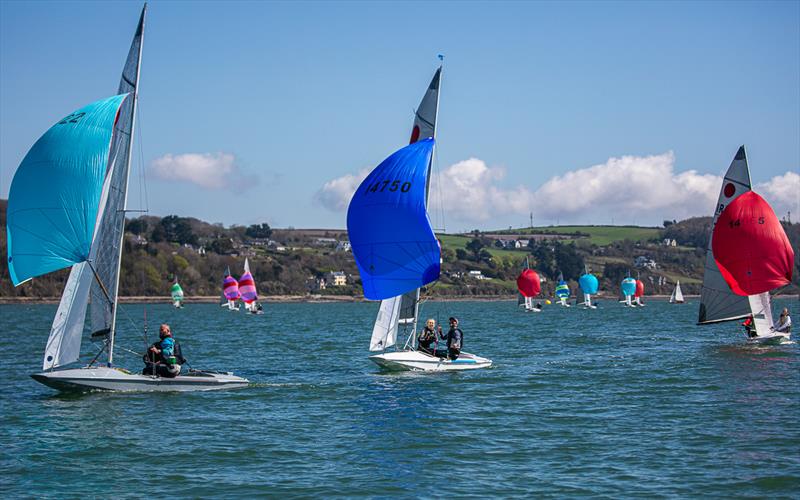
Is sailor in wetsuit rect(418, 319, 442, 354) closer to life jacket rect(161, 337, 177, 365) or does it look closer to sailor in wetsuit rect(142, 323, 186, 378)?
sailor in wetsuit rect(142, 323, 186, 378)

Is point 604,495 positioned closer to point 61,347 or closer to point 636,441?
point 636,441

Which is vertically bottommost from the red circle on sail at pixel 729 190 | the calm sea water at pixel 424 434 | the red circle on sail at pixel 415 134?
the calm sea water at pixel 424 434

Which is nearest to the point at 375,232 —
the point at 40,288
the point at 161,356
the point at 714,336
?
the point at 161,356

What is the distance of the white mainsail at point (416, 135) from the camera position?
31.7 meters

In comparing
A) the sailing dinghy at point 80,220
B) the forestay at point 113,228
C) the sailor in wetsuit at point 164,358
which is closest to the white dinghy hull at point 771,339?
the sailing dinghy at point 80,220

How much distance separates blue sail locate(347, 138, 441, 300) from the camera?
2891cm

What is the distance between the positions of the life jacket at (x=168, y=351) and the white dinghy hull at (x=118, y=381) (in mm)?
498

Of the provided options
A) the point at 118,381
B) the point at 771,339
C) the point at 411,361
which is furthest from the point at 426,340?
the point at 771,339

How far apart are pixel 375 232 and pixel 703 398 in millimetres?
10787

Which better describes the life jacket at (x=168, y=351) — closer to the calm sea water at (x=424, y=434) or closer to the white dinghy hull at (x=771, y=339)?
the calm sea water at (x=424, y=434)

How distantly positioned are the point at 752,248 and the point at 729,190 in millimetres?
3571

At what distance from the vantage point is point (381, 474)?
17703 millimetres

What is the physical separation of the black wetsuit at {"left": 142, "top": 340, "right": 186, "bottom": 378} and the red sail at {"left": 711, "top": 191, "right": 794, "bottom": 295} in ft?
90.0

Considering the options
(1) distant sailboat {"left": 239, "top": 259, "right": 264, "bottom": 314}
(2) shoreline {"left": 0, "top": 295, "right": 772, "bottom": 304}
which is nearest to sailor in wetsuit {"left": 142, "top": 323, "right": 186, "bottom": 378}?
(1) distant sailboat {"left": 239, "top": 259, "right": 264, "bottom": 314}
